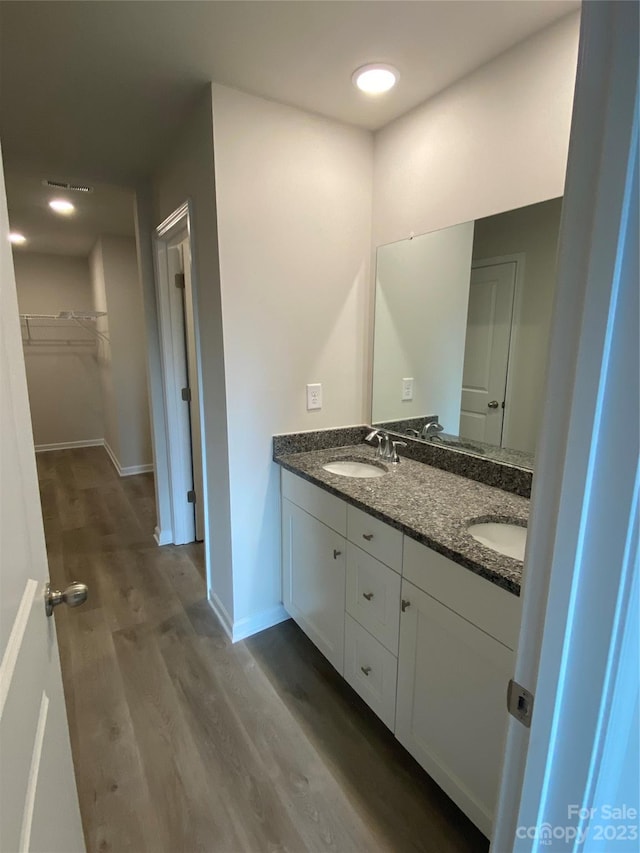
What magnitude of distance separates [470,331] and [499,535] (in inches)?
34.0

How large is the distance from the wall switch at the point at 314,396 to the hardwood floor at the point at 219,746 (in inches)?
45.4

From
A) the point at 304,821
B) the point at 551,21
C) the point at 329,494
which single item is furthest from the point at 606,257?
the point at 304,821

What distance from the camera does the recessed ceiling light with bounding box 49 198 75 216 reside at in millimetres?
3096

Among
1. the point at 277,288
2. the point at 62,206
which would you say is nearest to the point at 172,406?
the point at 277,288

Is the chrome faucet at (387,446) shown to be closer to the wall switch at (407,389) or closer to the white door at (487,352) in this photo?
the wall switch at (407,389)

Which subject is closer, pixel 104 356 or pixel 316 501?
pixel 316 501

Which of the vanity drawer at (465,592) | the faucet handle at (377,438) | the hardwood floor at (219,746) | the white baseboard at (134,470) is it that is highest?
the faucet handle at (377,438)

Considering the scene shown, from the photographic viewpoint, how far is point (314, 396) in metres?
2.18

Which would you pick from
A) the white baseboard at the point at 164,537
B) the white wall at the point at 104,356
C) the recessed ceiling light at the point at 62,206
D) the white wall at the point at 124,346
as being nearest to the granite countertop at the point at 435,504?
the white baseboard at the point at 164,537

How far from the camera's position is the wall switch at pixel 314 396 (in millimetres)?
2160

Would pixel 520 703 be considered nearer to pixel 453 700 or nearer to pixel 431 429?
pixel 453 700

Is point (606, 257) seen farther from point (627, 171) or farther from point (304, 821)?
point (304, 821)

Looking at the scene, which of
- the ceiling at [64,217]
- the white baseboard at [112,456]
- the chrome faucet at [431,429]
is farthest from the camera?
the white baseboard at [112,456]

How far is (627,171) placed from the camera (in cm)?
41
